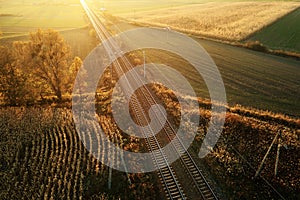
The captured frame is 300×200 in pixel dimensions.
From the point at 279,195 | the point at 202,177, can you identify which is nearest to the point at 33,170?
the point at 202,177

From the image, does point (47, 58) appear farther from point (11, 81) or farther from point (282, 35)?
point (282, 35)

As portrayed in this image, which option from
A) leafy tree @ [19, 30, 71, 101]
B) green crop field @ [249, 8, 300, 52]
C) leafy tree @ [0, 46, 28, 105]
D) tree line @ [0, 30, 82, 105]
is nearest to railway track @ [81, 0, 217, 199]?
leafy tree @ [19, 30, 71, 101]

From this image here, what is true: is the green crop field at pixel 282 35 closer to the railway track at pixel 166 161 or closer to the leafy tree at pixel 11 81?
the railway track at pixel 166 161

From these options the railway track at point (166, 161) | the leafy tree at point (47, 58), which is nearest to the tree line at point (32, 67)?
the leafy tree at point (47, 58)

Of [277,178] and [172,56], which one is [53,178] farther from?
[172,56]

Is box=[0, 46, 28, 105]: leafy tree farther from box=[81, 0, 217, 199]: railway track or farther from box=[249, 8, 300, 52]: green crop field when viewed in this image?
box=[249, 8, 300, 52]: green crop field

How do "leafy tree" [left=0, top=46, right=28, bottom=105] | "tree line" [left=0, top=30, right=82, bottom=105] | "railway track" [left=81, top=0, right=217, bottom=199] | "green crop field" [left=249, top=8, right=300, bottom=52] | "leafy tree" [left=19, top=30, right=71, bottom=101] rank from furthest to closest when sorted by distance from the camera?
1. "green crop field" [left=249, top=8, right=300, bottom=52]
2. "leafy tree" [left=19, top=30, right=71, bottom=101]
3. "tree line" [left=0, top=30, right=82, bottom=105]
4. "leafy tree" [left=0, top=46, right=28, bottom=105]
5. "railway track" [left=81, top=0, right=217, bottom=199]

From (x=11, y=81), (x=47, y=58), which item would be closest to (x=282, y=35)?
(x=47, y=58)
